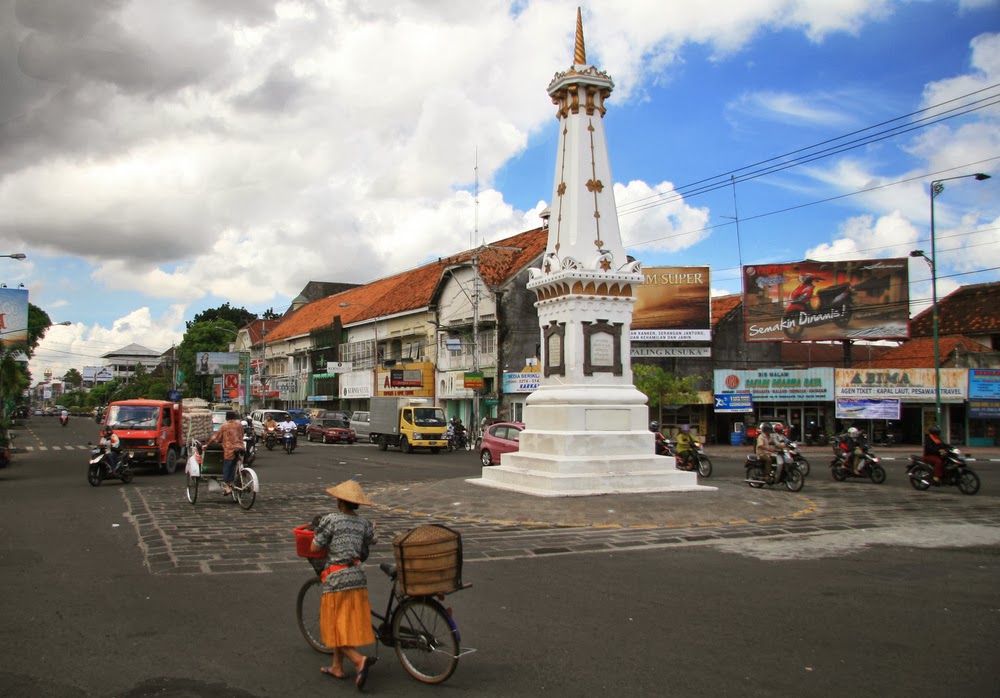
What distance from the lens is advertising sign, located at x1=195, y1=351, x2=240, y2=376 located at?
2859 inches

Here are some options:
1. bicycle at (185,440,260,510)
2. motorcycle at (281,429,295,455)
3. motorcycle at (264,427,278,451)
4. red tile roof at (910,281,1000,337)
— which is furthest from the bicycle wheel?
red tile roof at (910,281,1000,337)

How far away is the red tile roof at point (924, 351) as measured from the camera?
40.1 metres

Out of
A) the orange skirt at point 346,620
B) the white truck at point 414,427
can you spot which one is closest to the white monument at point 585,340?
the orange skirt at point 346,620

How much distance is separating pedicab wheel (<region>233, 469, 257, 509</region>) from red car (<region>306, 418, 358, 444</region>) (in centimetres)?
2827

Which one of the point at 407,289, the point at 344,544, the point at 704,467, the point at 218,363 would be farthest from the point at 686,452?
the point at 218,363

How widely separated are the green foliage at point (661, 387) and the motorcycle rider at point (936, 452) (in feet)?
65.7

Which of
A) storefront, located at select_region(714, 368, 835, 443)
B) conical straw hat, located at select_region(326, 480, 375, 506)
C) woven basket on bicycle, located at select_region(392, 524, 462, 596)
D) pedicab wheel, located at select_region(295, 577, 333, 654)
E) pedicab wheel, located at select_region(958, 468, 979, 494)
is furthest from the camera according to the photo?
storefront, located at select_region(714, 368, 835, 443)

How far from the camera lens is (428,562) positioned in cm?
496

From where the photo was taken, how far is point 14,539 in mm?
10430

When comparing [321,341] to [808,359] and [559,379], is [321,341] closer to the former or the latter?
[808,359]

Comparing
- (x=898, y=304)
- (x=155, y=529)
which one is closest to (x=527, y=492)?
(x=155, y=529)

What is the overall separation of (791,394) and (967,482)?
80.9 feet

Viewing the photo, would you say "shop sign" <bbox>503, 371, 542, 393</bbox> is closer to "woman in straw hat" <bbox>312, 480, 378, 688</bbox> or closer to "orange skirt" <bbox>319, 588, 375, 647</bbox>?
"woman in straw hat" <bbox>312, 480, 378, 688</bbox>

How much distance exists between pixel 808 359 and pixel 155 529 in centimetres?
4640
